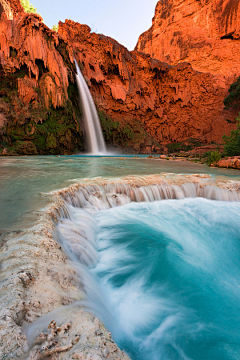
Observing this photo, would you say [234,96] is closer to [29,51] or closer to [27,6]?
[29,51]

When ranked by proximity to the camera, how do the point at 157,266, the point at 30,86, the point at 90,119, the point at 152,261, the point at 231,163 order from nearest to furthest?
the point at 157,266 → the point at 152,261 → the point at 231,163 → the point at 30,86 → the point at 90,119

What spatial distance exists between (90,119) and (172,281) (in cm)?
2442

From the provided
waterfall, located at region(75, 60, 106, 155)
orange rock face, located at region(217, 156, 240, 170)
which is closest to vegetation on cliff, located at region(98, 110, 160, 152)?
waterfall, located at region(75, 60, 106, 155)

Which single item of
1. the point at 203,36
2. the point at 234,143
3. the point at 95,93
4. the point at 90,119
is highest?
the point at 203,36

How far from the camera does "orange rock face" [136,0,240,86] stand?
108 ft

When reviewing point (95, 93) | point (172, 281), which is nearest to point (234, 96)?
point (95, 93)

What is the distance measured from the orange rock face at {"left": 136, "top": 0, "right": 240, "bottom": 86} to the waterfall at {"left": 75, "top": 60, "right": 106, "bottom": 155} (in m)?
22.7

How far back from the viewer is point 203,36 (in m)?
35.4

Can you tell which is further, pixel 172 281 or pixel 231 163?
pixel 231 163

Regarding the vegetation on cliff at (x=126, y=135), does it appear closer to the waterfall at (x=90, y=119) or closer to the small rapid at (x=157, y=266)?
the waterfall at (x=90, y=119)

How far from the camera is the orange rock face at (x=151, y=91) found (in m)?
25.7

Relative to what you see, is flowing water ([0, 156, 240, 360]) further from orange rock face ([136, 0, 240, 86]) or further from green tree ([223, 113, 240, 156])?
orange rock face ([136, 0, 240, 86])

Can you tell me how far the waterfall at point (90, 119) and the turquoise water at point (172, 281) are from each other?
20.8m

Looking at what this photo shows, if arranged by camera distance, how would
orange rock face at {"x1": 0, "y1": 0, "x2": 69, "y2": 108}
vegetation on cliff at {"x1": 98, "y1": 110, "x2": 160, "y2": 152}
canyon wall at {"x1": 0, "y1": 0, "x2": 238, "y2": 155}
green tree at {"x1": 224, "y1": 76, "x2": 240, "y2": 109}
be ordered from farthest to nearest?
vegetation on cliff at {"x1": 98, "y1": 110, "x2": 160, "y2": 152}, green tree at {"x1": 224, "y1": 76, "x2": 240, "y2": 109}, canyon wall at {"x1": 0, "y1": 0, "x2": 238, "y2": 155}, orange rock face at {"x1": 0, "y1": 0, "x2": 69, "y2": 108}
